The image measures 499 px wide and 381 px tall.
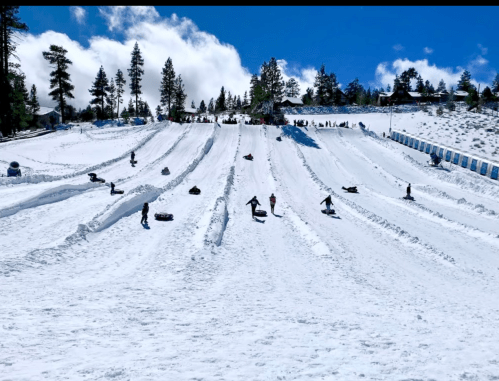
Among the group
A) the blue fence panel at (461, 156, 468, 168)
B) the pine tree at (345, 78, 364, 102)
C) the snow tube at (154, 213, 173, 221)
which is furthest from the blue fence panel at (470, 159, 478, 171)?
the pine tree at (345, 78, 364, 102)

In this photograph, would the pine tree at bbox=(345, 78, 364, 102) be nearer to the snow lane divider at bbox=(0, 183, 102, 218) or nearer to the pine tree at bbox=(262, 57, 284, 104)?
the pine tree at bbox=(262, 57, 284, 104)

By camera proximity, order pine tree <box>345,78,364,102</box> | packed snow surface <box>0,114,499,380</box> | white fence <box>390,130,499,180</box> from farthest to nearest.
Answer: pine tree <box>345,78,364,102</box> → white fence <box>390,130,499,180</box> → packed snow surface <box>0,114,499,380</box>

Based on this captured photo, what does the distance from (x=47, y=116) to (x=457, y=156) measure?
98.2m

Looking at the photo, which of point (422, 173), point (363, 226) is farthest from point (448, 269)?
point (422, 173)

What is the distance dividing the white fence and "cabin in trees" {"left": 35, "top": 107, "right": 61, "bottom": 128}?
287 feet

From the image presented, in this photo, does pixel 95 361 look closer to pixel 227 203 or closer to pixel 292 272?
pixel 292 272

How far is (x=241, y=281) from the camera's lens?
11719 mm

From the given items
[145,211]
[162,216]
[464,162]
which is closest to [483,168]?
[464,162]

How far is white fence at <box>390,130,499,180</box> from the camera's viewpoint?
118 feet

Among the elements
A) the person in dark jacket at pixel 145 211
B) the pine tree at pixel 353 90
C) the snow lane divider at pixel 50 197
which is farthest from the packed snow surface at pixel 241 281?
the pine tree at pixel 353 90

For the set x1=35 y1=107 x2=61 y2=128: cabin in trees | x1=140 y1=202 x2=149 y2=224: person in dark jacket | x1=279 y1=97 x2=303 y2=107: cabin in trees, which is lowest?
x1=140 y1=202 x2=149 y2=224: person in dark jacket

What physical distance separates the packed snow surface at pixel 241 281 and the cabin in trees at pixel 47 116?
69562 mm

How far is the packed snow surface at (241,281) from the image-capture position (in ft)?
20.6

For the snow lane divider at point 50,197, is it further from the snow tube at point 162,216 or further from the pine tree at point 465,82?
the pine tree at point 465,82
